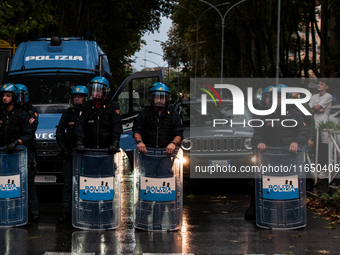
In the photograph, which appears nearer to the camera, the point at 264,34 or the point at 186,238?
the point at 186,238

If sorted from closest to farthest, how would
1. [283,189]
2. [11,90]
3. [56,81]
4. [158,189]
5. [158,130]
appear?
[158,189] < [283,189] < [158,130] < [11,90] < [56,81]

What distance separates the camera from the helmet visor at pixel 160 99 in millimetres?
7230

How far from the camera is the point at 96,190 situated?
6961 mm

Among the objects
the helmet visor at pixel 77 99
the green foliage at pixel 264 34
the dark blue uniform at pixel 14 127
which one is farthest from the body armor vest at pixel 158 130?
the green foliage at pixel 264 34

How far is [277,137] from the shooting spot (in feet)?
24.6

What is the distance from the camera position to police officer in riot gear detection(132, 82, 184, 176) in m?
7.25

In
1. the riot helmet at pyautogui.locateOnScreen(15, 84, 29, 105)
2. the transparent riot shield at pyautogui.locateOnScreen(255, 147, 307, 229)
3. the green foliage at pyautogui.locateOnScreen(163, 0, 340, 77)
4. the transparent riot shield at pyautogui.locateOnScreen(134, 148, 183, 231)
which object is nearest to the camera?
the transparent riot shield at pyautogui.locateOnScreen(134, 148, 183, 231)

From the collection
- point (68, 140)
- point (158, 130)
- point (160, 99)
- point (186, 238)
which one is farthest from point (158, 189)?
point (68, 140)

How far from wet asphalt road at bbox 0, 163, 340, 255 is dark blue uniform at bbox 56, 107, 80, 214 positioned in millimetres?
350

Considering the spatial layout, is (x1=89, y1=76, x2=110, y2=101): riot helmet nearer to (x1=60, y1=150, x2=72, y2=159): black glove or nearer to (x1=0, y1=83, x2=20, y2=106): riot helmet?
(x1=60, y1=150, x2=72, y2=159): black glove

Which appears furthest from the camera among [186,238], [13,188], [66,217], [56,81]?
[56,81]

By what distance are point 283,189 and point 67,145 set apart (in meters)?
3.19

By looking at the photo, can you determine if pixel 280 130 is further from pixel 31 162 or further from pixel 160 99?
pixel 31 162

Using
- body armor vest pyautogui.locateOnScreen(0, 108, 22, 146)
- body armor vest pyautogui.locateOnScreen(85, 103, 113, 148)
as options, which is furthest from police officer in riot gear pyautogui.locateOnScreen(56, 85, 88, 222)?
body armor vest pyautogui.locateOnScreen(0, 108, 22, 146)
